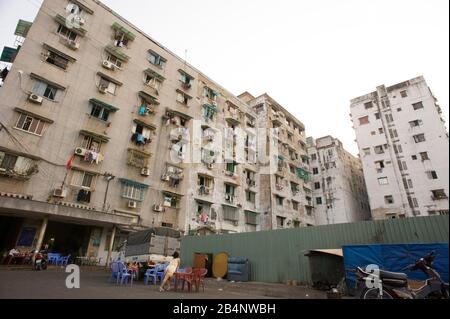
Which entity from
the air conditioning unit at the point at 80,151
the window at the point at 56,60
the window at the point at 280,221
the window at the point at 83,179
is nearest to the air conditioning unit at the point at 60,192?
the window at the point at 83,179

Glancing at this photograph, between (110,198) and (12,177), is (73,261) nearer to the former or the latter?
(110,198)

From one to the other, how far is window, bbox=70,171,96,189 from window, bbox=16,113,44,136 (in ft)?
14.0

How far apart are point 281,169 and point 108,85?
87.0 feet

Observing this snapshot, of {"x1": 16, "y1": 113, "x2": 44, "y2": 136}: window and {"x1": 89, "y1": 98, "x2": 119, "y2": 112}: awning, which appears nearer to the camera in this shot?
{"x1": 16, "y1": 113, "x2": 44, "y2": 136}: window

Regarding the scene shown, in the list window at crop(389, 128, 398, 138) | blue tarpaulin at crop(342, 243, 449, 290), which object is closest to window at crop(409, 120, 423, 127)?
window at crop(389, 128, 398, 138)

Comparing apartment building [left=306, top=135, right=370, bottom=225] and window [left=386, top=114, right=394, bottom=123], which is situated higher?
window [left=386, top=114, right=394, bottom=123]

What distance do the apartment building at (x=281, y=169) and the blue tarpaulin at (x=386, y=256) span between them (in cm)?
2352

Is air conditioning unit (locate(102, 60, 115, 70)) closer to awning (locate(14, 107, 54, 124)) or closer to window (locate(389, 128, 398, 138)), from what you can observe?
awning (locate(14, 107, 54, 124))

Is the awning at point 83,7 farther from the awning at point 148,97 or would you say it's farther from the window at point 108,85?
the awning at point 148,97

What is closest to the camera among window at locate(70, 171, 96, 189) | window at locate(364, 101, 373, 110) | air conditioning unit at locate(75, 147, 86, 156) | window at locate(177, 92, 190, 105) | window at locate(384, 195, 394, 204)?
window at locate(70, 171, 96, 189)

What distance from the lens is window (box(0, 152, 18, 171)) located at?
17956mm

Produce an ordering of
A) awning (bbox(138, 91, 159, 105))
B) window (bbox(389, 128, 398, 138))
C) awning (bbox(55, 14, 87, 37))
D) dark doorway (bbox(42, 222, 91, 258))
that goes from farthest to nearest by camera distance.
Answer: window (bbox(389, 128, 398, 138)) → awning (bbox(138, 91, 159, 105)) → awning (bbox(55, 14, 87, 37)) → dark doorway (bbox(42, 222, 91, 258))
